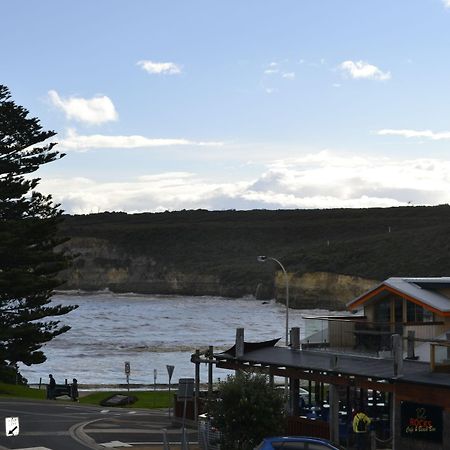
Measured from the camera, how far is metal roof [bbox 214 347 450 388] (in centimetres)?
2833

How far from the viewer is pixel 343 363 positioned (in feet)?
106

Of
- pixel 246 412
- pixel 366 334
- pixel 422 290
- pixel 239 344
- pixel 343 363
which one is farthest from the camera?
pixel 239 344

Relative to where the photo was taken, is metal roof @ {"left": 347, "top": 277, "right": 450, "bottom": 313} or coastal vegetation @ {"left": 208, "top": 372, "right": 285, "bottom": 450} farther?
metal roof @ {"left": 347, "top": 277, "right": 450, "bottom": 313}

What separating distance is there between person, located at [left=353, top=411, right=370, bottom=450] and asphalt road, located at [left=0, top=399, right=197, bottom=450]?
6940 mm

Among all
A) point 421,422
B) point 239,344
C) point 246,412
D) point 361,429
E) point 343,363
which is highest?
point 239,344

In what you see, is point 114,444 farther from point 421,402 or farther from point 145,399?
point 145,399

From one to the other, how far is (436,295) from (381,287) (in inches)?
86.0

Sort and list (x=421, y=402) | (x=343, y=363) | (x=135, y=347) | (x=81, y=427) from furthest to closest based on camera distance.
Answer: (x=135, y=347)
(x=81, y=427)
(x=343, y=363)
(x=421, y=402)

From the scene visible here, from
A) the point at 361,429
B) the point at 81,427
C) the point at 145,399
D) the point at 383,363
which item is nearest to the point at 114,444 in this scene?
the point at 81,427

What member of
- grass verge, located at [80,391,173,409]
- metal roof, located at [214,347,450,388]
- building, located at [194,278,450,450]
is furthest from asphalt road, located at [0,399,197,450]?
grass verge, located at [80,391,173,409]

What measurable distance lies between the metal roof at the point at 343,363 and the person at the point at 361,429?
1.31 m

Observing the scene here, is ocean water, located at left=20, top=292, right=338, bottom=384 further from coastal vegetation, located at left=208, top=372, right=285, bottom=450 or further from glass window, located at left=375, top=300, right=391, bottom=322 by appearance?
coastal vegetation, located at left=208, top=372, right=285, bottom=450

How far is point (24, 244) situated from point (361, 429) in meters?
45.1

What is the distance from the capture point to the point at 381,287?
36.3 meters
